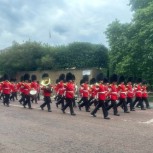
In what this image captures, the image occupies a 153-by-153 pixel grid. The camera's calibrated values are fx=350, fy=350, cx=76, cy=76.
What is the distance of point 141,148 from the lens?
903 centimetres

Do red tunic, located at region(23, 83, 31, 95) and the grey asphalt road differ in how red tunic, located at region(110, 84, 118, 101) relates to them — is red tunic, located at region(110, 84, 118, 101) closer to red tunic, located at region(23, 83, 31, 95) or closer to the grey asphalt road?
the grey asphalt road

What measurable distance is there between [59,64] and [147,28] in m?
16.6

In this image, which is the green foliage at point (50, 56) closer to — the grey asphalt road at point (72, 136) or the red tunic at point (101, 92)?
the red tunic at point (101, 92)

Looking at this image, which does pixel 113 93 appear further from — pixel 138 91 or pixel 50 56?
pixel 50 56

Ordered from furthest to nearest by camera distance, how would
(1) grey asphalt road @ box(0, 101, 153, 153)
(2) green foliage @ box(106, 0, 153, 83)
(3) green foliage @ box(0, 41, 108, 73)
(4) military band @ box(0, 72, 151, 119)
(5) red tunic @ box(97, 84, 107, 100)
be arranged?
(3) green foliage @ box(0, 41, 108, 73)
(2) green foliage @ box(106, 0, 153, 83)
(4) military band @ box(0, 72, 151, 119)
(5) red tunic @ box(97, 84, 107, 100)
(1) grey asphalt road @ box(0, 101, 153, 153)

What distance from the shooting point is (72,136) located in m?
10.3

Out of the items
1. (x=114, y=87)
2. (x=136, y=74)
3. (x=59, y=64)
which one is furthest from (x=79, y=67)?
(x=114, y=87)

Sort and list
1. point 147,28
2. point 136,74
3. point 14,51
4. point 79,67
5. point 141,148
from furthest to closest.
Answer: point 14,51 → point 79,67 → point 136,74 → point 147,28 → point 141,148

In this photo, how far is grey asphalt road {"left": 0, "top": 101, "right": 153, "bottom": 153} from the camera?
8.79 m

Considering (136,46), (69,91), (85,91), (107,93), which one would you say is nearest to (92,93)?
(85,91)

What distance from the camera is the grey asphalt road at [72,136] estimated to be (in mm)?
8789

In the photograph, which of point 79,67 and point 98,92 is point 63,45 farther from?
point 98,92

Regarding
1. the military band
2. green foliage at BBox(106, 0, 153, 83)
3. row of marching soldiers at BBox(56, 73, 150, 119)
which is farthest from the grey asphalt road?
green foliage at BBox(106, 0, 153, 83)

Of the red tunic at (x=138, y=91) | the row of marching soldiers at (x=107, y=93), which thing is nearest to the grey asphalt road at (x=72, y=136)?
the row of marching soldiers at (x=107, y=93)
